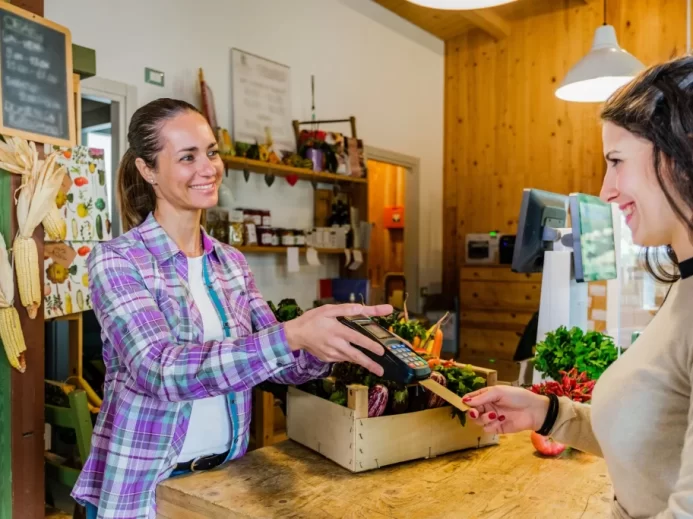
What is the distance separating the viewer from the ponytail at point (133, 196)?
4.57 feet

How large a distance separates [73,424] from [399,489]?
148 cm

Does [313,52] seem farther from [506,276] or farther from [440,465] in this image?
[440,465]

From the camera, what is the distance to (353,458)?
3.65ft

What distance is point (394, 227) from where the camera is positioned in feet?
19.5

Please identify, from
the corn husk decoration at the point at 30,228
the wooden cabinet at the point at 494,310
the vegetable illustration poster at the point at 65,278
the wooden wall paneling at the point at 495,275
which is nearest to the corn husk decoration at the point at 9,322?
the corn husk decoration at the point at 30,228

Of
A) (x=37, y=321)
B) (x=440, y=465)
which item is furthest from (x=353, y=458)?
(x=37, y=321)

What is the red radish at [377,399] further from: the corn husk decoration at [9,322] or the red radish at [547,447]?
the corn husk decoration at [9,322]

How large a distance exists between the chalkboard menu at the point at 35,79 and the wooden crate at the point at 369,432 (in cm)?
135

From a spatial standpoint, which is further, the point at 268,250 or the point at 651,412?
the point at 268,250

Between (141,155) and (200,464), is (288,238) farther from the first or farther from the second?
(200,464)

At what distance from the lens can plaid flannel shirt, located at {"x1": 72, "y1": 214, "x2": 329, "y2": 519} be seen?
38.5 inches

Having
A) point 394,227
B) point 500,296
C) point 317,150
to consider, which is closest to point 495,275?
point 500,296

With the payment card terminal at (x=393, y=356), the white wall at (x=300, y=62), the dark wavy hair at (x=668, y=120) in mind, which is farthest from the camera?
the white wall at (x=300, y=62)

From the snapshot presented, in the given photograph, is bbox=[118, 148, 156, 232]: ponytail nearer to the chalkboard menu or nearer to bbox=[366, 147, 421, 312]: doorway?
the chalkboard menu
